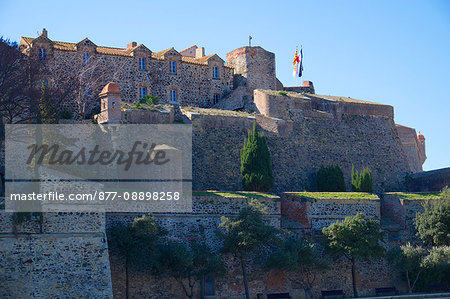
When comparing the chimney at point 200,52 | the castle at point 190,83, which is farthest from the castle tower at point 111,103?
the chimney at point 200,52

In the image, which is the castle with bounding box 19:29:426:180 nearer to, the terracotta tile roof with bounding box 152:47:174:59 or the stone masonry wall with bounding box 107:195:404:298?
the terracotta tile roof with bounding box 152:47:174:59

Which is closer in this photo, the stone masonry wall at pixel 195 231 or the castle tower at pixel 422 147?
the stone masonry wall at pixel 195 231

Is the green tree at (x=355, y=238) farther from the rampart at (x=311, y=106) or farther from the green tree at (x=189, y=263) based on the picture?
the rampart at (x=311, y=106)

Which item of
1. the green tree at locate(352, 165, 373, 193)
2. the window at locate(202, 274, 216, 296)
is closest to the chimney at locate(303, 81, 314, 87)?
the green tree at locate(352, 165, 373, 193)

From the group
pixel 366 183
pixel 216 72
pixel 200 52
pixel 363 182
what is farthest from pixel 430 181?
pixel 200 52

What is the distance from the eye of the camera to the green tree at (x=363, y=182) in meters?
40.1

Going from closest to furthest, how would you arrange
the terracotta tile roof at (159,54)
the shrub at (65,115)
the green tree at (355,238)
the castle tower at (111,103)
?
the green tree at (355,238), the castle tower at (111,103), the shrub at (65,115), the terracotta tile roof at (159,54)

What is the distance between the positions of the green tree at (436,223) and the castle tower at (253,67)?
615 inches

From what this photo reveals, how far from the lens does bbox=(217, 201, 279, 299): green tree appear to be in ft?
101

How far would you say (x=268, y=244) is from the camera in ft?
108

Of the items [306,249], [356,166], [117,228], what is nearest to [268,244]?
[306,249]

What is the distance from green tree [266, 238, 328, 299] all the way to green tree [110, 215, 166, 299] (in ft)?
18.5

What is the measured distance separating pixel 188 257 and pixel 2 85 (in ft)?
37.5

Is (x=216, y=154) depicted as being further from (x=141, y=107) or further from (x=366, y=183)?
(x=366, y=183)
